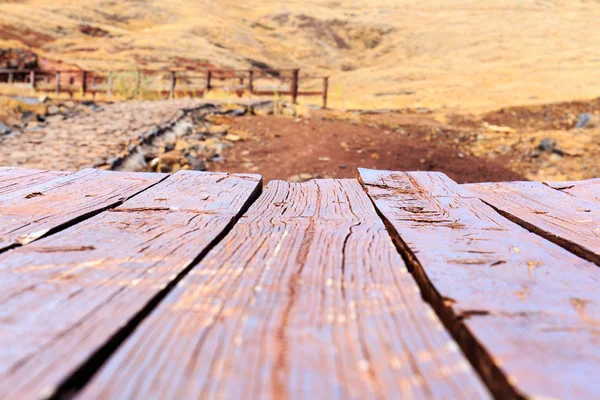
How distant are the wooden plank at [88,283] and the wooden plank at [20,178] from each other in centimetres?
52

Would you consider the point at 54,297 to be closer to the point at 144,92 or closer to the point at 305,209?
the point at 305,209

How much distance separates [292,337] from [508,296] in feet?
1.28

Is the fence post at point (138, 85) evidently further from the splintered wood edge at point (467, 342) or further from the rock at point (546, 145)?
the splintered wood edge at point (467, 342)

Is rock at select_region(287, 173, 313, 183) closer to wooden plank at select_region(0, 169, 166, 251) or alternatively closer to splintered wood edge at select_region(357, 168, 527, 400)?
wooden plank at select_region(0, 169, 166, 251)

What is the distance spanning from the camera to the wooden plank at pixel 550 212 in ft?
4.21

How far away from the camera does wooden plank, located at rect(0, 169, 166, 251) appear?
4.22ft

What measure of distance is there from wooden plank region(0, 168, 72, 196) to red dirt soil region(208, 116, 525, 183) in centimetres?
528

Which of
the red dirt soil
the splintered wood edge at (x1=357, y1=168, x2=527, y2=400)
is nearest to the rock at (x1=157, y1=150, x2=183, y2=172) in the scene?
the red dirt soil

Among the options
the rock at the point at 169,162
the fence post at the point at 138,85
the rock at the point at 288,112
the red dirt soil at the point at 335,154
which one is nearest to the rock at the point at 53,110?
the red dirt soil at the point at 335,154

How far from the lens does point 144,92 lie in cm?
1548

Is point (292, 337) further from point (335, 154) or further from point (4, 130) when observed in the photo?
point (4, 130)

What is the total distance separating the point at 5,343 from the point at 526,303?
77 cm

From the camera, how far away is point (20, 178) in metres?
2.01

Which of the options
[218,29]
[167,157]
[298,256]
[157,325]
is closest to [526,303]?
[298,256]
